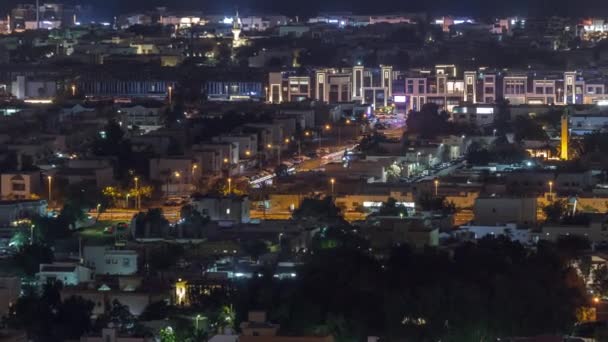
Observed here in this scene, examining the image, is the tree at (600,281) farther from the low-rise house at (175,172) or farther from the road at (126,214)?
the low-rise house at (175,172)

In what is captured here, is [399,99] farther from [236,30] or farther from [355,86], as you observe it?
[236,30]

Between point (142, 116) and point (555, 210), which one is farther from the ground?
point (142, 116)

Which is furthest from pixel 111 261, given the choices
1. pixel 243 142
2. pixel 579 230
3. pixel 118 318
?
pixel 243 142

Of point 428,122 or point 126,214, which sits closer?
point 126,214

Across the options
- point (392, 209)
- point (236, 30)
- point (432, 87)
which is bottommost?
point (392, 209)

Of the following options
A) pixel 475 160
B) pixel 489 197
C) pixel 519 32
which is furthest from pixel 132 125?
pixel 519 32

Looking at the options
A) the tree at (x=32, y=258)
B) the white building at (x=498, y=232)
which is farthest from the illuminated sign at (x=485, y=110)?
the tree at (x=32, y=258)

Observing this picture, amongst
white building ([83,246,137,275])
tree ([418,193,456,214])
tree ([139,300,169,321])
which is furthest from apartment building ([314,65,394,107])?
tree ([139,300,169,321])
